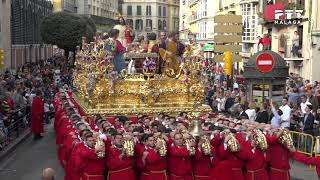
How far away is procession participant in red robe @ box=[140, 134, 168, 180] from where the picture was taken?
10.7m

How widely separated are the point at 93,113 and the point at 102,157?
16.2ft

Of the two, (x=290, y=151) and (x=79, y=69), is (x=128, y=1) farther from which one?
(x=290, y=151)

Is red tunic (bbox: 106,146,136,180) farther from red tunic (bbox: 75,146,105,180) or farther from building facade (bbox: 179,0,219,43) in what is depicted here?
building facade (bbox: 179,0,219,43)

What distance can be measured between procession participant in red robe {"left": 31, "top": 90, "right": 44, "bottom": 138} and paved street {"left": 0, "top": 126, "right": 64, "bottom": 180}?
375 millimetres

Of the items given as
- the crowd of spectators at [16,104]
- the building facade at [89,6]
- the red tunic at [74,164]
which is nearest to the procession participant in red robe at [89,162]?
the red tunic at [74,164]

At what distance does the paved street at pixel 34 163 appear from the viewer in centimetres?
1478

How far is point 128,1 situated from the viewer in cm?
12619

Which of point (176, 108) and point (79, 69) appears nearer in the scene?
point (176, 108)

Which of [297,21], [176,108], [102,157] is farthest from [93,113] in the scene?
[297,21]

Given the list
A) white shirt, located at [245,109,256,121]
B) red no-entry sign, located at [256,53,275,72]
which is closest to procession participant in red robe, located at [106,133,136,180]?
white shirt, located at [245,109,256,121]

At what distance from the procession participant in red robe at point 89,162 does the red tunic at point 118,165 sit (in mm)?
154

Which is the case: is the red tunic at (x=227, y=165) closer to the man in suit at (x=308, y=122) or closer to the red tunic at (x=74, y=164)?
the red tunic at (x=74, y=164)

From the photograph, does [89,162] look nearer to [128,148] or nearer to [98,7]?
[128,148]

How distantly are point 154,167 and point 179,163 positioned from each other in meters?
0.49
